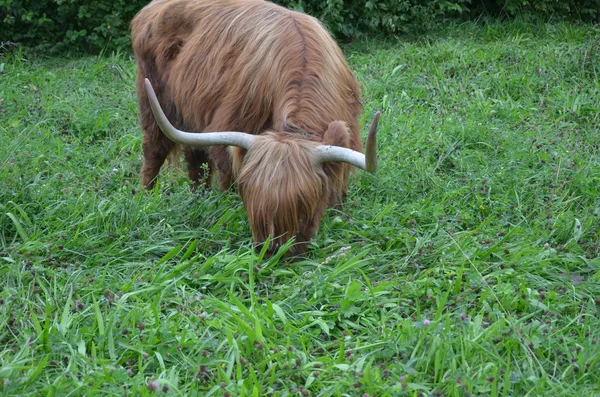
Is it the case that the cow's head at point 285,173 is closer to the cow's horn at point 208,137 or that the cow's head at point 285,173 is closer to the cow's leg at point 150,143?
the cow's horn at point 208,137

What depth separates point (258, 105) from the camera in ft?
15.6

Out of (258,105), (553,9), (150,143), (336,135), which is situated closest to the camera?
(336,135)

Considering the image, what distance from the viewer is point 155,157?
19.2ft

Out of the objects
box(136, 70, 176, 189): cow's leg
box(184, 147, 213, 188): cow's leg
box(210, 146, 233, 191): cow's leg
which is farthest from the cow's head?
box(184, 147, 213, 188): cow's leg

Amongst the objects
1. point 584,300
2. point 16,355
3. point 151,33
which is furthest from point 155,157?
point 584,300

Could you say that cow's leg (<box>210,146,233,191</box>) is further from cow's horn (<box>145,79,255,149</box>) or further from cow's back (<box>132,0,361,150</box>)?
cow's horn (<box>145,79,255,149</box>)

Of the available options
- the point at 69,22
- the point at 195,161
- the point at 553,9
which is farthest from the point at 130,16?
the point at 553,9

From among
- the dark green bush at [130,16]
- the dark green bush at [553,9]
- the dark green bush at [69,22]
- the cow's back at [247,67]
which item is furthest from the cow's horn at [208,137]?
the dark green bush at [553,9]

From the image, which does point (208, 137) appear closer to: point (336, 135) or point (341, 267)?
point (336, 135)

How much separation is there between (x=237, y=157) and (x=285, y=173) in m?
0.48

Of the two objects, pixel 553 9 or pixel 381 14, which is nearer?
pixel 381 14

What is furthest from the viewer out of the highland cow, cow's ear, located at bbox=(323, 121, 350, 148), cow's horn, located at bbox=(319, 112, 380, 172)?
cow's ear, located at bbox=(323, 121, 350, 148)

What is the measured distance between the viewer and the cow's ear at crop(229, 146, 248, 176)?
4488 mm

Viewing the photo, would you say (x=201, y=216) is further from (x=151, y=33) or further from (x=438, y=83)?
(x=438, y=83)
